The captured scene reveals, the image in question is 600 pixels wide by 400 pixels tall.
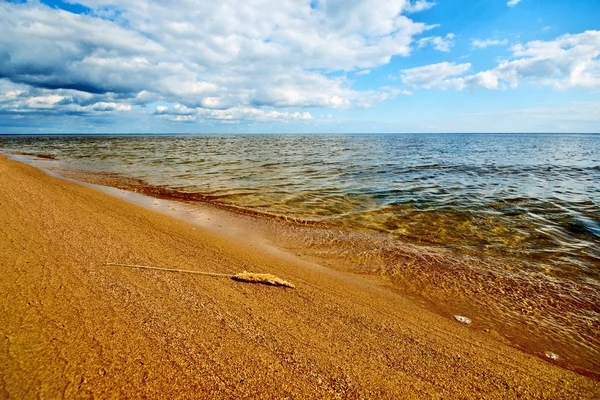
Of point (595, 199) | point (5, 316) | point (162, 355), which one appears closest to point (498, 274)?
point (162, 355)

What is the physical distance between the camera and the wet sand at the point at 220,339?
230cm

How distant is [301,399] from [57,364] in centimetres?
194

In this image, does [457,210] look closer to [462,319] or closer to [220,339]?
[462,319]

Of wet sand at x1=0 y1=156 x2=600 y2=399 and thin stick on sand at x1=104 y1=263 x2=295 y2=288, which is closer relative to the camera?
wet sand at x1=0 y1=156 x2=600 y2=399

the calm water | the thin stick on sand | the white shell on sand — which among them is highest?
the thin stick on sand

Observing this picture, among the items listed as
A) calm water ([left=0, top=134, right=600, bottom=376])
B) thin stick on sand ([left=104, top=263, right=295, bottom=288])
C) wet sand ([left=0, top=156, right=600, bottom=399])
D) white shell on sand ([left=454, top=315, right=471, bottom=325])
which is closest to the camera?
wet sand ([left=0, top=156, right=600, bottom=399])

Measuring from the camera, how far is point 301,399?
223 cm

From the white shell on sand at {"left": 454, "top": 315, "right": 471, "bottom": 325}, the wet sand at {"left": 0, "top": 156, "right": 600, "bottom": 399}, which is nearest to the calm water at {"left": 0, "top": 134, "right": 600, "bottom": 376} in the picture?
the white shell on sand at {"left": 454, "top": 315, "right": 471, "bottom": 325}

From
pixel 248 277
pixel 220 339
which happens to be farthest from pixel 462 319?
pixel 220 339

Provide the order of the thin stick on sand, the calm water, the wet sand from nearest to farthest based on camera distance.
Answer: the wet sand, the thin stick on sand, the calm water

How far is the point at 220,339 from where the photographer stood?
9.16 ft

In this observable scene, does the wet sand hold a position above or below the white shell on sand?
above

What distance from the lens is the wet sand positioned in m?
2.30

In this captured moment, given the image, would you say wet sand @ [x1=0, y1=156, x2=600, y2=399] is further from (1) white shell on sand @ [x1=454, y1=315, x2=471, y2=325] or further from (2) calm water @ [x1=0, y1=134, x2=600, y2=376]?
(2) calm water @ [x1=0, y1=134, x2=600, y2=376]
